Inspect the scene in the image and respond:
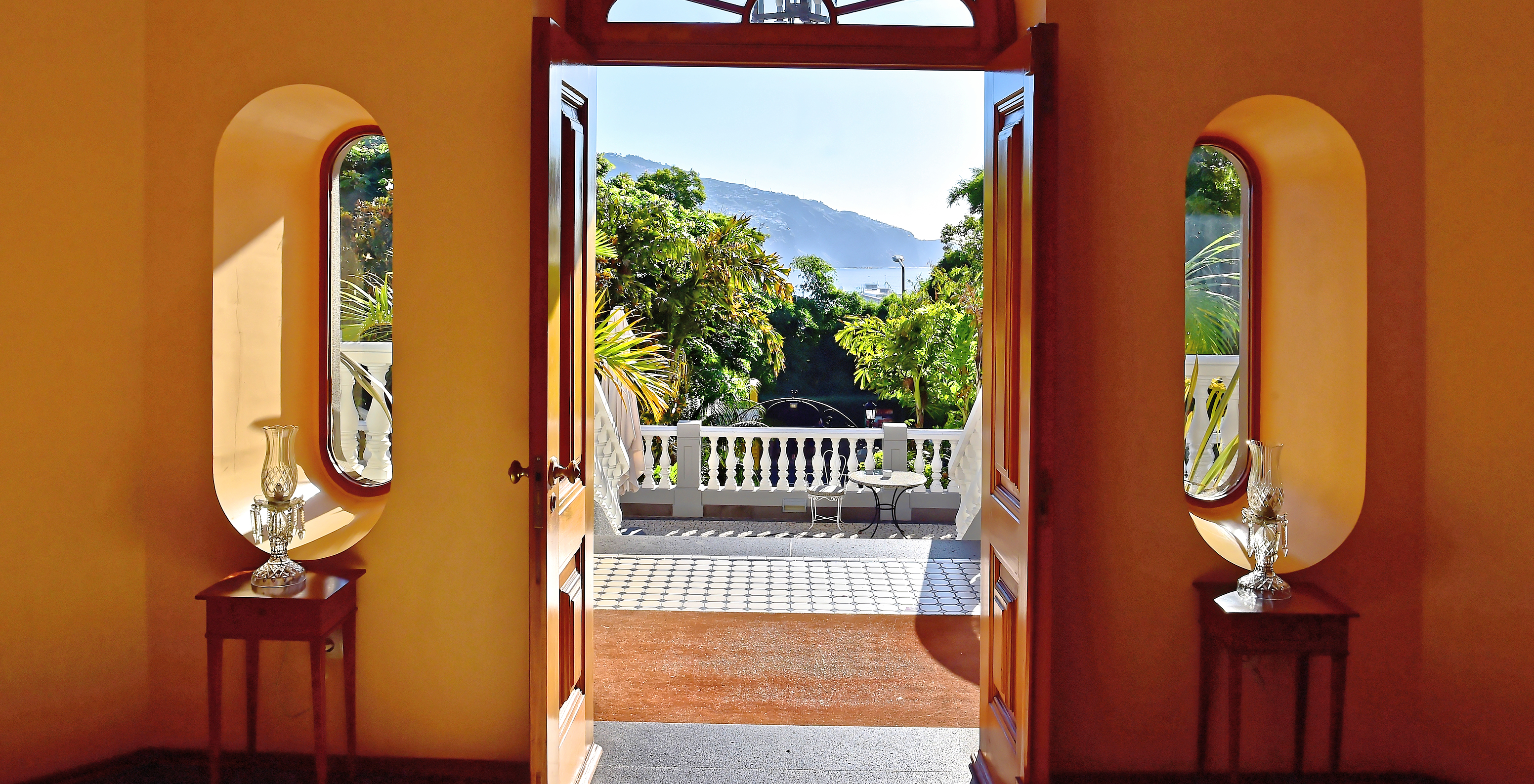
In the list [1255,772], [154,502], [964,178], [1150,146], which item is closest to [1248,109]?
[1150,146]

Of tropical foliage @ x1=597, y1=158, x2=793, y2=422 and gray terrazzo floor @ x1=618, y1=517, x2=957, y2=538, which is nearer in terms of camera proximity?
gray terrazzo floor @ x1=618, y1=517, x2=957, y2=538

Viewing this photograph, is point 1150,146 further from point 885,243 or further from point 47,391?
point 885,243

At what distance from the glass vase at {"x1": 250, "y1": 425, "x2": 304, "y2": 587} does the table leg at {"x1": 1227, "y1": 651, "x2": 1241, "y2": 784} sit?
2.56 metres

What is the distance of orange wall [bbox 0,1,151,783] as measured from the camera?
7.47ft

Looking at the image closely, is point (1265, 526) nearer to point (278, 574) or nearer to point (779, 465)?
point (278, 574)

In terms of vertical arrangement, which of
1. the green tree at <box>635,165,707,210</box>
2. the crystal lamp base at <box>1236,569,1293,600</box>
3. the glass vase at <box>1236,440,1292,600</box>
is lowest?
the crystal lamp base at <box>1236,569,1293,600</box>

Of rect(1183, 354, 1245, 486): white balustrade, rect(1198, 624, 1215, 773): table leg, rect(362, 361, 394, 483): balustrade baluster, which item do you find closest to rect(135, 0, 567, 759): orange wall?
rect(362, 361, 394, 483): balustrade baluster

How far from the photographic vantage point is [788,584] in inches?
186

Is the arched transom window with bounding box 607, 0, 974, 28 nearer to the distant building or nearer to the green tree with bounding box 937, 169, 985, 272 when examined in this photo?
the green tree with bounding box 937, 169, 985, 272

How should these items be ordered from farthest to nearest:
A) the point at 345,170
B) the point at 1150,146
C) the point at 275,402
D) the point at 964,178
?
the point at 964,178
the point at 345,170
the point at 275,402
the point at 1150,146

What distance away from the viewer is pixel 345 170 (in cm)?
365

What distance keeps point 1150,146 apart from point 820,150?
16.7 metres

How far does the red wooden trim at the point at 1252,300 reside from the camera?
113 inches

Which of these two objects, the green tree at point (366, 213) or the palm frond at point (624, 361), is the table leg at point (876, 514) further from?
the green tree at point (366, 213)
